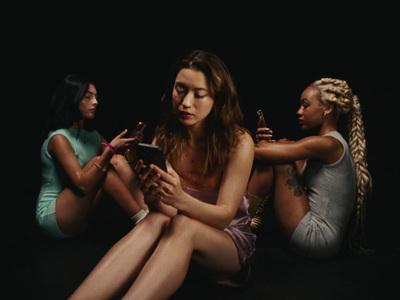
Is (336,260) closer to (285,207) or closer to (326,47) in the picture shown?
(285,207)

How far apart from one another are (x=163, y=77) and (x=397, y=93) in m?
2.85

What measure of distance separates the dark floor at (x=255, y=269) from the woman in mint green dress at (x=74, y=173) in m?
0.19

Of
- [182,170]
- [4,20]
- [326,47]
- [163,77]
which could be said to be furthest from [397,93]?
[4,20]

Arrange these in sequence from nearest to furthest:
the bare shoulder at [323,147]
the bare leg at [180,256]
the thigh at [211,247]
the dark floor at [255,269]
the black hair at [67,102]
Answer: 1. the bare leg at [180,256]
2. the thigh at [211,247]
3. the dark floor at [255,269]
4. the bare shoulder at [323,147]
5. the black hair at [67,102]

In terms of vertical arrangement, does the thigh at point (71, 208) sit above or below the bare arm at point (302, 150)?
below

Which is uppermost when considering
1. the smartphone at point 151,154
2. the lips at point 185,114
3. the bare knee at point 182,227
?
the lips at point 185,114

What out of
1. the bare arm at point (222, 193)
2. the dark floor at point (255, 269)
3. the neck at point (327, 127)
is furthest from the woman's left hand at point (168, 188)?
the neck at point (327, 127)

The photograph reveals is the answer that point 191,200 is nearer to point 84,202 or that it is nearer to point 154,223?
point 154,223

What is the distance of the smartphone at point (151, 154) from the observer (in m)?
1.20

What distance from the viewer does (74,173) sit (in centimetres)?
200

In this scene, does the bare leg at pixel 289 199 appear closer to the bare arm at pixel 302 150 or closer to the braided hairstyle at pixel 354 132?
the bare arm at pixel 302 150

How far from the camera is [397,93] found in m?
4.13

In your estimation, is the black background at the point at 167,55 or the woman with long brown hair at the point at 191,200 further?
the black background at the point at 167,55

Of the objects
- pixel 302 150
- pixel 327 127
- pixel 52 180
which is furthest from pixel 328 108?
pixel 52 180
